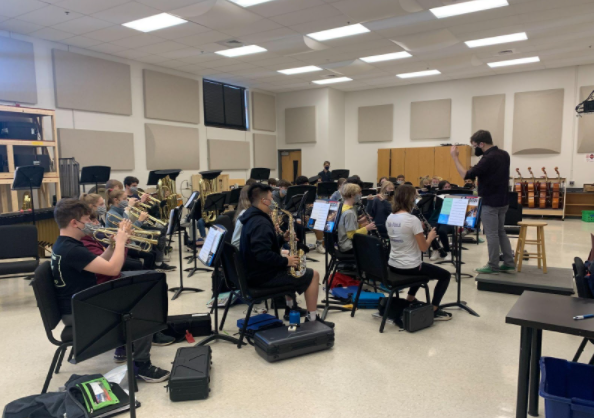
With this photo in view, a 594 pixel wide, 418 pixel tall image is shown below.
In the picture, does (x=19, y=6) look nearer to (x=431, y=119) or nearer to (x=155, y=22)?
(x=155, y=22)

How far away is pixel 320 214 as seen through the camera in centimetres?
416

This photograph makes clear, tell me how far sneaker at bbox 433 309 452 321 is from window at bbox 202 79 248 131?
8.91m

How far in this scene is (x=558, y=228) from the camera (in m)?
9.14

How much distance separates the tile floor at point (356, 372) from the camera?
2498 millimetres

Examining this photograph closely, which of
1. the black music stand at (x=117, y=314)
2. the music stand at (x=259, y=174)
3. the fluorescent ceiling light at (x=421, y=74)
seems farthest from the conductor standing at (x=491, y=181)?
the fluorescent ceiling light at (x=421, y=74)

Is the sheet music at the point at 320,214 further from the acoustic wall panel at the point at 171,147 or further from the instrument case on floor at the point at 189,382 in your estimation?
the acoustic wall panel at the point at 171,147

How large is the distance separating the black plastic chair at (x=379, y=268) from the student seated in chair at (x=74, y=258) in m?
1.96

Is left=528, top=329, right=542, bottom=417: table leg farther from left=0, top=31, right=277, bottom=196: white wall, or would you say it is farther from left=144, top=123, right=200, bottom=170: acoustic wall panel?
left=144, top=123, right=200, bottom=170: acoustic wall panel

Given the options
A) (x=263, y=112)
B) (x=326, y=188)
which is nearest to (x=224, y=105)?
(x=263, y=112)

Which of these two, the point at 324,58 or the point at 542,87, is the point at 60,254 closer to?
the point at 324,58

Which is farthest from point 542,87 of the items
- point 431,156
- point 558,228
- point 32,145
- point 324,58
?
point 32,145

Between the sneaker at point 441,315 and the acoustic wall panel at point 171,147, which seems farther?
the acoustic wall panel at point 171,147

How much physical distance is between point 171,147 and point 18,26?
395 cm

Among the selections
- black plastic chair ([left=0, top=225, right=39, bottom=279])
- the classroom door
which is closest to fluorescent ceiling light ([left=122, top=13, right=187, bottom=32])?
black plastic chair ([left=0, top=225, right=39, bottom=279])
